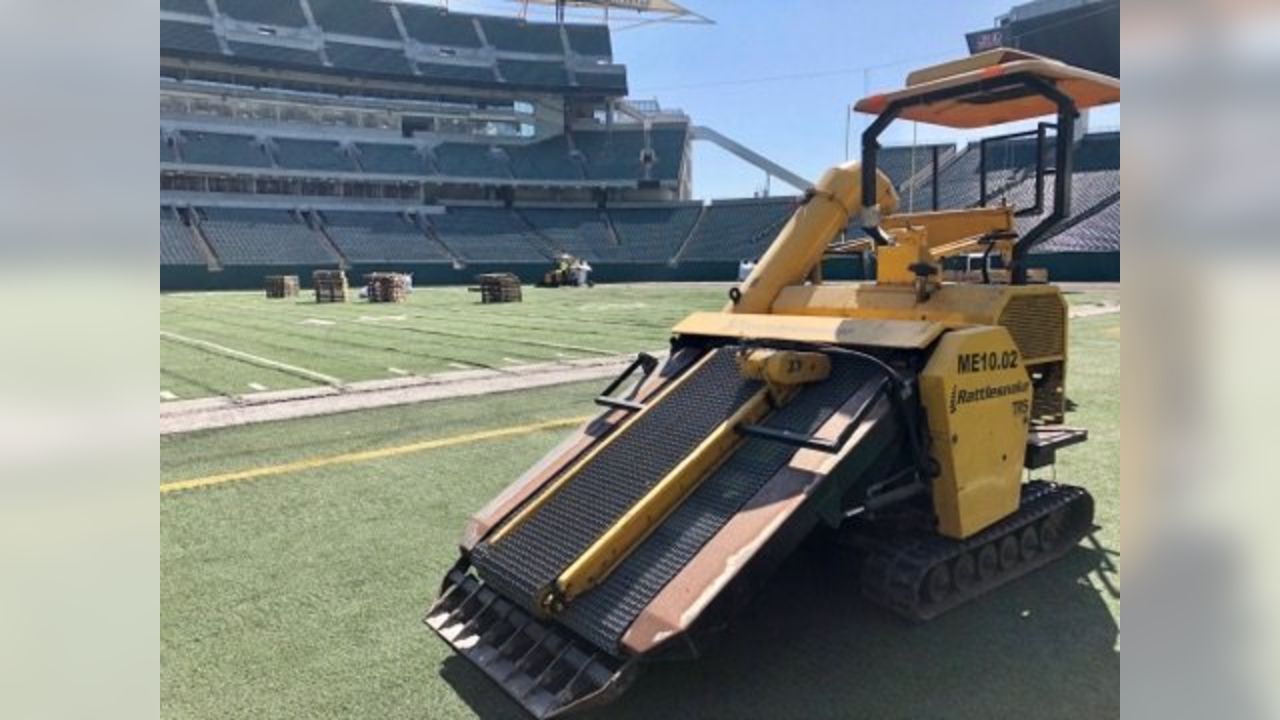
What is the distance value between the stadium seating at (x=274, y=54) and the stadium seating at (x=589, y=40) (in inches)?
816

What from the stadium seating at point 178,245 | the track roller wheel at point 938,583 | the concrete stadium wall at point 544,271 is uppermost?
the stadium seating at point 178,245

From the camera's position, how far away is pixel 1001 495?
4.45 meters

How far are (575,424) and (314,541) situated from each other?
12.7 feet

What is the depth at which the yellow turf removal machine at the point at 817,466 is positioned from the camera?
11.6 feet

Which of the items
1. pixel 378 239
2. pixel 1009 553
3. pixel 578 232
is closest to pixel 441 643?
pixel 1009 553

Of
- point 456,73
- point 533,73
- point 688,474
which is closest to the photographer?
point 688,474

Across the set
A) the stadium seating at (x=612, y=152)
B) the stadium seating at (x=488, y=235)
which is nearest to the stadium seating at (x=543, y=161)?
the stadium seating at (x=612, y=152)

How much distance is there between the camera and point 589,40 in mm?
68125

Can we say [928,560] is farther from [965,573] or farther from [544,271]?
[544,271]

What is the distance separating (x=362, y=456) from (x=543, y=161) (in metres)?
56.9

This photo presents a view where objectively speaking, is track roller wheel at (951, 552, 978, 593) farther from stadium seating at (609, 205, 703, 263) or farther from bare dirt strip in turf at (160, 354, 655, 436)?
stadium seating at (609, 205, 703, 263)

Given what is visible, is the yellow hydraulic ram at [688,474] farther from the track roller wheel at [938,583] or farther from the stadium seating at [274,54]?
the stadium seating at [274,54]

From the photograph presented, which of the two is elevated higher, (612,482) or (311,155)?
(311,155)

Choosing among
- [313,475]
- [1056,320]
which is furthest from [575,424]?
[1056,320]
